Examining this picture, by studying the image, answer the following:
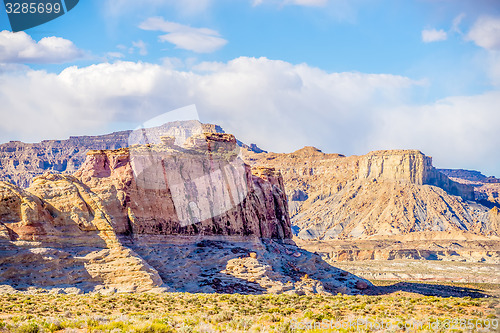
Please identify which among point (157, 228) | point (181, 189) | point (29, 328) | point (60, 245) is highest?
point (181, 189)

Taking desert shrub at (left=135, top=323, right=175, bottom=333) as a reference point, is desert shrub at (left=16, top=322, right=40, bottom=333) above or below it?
above

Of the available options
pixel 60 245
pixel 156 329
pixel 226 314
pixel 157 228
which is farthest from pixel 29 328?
pixel 157 228

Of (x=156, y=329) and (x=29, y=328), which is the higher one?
(x=29, y=328)

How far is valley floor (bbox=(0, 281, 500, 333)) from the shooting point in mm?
22394

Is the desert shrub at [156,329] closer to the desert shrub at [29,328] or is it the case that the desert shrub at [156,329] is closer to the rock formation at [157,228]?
the desert shrub at [29,328]

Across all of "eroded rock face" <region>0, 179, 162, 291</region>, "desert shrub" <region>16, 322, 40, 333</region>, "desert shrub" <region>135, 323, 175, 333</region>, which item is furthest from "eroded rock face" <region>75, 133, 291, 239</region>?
"desert shrub" <region>135, 323, 175, 333</region>

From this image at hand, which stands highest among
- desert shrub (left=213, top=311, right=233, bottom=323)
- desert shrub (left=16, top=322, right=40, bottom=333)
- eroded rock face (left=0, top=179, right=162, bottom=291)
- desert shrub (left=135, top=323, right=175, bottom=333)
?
eroded rock face (left=0, top=179, right=162, bottom=291)

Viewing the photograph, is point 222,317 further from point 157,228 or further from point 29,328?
point 157,228

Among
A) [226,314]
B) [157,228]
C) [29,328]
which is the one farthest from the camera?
[157,228]

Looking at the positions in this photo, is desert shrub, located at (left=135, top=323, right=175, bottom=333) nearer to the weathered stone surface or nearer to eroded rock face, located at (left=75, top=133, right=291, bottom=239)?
the weathered stone surface

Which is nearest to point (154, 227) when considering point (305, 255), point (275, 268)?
point (275, 268)

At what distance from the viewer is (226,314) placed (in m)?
26.7

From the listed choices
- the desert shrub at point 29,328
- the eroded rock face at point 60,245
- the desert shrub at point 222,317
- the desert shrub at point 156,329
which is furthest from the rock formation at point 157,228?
the desert shrub at point 156,329

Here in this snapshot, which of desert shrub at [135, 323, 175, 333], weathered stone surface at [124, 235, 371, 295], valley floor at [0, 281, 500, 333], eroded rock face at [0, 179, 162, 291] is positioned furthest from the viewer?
weathered stone surface at [124, 235, 371, 295]
